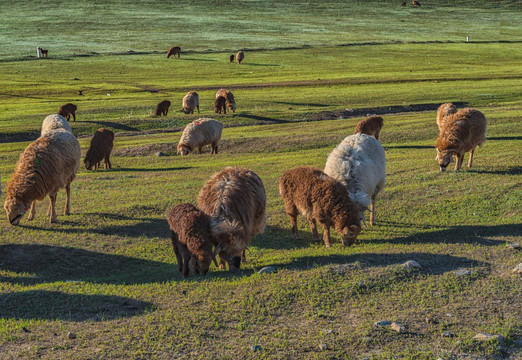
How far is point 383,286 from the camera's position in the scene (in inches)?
405

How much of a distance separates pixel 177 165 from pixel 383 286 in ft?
51.1

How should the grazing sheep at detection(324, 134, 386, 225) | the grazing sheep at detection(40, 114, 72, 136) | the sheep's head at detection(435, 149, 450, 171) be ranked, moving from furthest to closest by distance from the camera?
the grazing sheep at detection(40, 114, 72, 136), the sheep's head at detection(435, 149, 450, 171), the grazing sheep at detection(324, 134, 386, 225)

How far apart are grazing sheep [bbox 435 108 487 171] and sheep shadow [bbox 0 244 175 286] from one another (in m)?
10.5

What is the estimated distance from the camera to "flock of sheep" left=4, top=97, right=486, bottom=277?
38.6 ft

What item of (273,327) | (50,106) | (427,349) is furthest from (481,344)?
(50,106)

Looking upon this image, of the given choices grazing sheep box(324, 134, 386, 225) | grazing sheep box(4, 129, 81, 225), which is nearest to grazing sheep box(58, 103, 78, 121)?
grazing sheep box(4, 129, 81, 225)

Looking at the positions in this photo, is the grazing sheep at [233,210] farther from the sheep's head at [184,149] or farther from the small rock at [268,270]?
the sheep's head at [184,149]

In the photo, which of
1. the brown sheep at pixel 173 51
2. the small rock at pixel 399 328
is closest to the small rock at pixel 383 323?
the small rock at pixel 399 328

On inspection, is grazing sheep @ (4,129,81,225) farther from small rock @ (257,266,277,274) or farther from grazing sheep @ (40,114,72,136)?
small rock @ (257,266,277,274)

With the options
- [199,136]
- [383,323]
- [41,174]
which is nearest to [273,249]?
[383,323]

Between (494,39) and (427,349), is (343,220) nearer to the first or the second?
(427,349)

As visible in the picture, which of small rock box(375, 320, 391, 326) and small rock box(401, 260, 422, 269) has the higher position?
small rock box(401, 260, 422, 269)

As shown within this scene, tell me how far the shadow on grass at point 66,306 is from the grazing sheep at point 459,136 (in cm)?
1235

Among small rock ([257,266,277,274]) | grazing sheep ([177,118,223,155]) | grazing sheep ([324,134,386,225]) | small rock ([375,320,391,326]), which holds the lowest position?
small rock ([257,266,277,274])
